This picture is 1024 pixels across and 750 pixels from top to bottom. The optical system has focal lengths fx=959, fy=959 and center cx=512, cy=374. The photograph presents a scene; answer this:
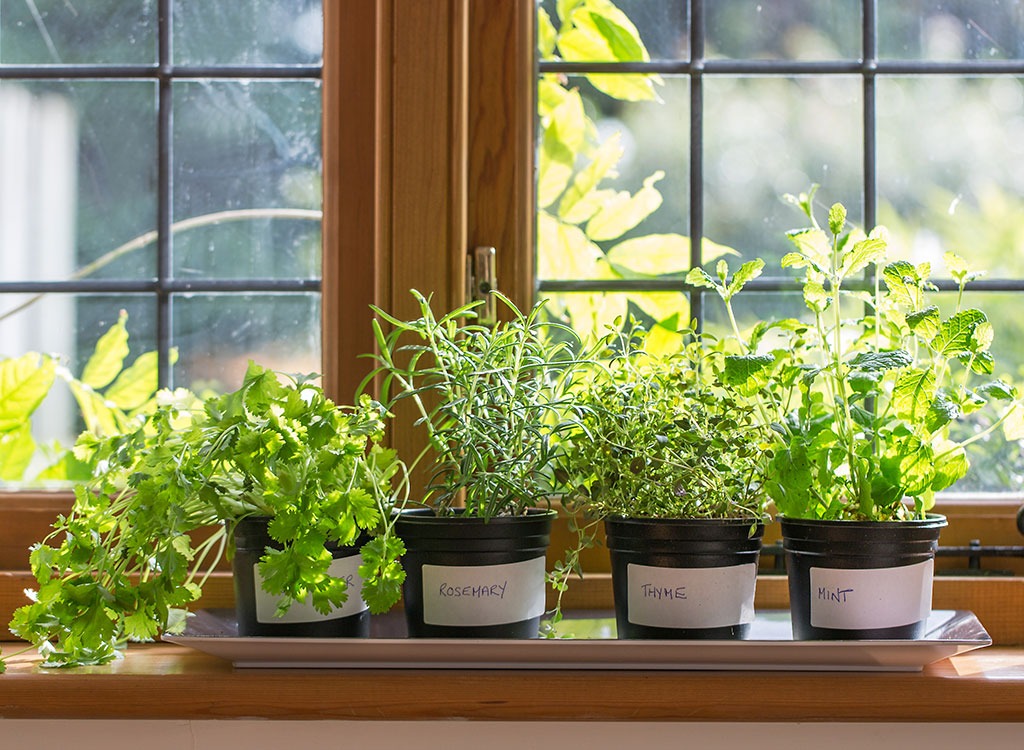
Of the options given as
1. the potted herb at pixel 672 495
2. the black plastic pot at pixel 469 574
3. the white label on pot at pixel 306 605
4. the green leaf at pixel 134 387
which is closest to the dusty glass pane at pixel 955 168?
the potted herb at pixel 672 495

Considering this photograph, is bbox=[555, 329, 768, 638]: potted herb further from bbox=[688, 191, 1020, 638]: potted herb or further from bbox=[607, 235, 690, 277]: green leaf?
bbox=[607, 235, 690, 277]: green leaf

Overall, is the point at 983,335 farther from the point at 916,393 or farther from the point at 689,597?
the point at 689,597

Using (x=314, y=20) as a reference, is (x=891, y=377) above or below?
below

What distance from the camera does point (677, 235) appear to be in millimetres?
1333

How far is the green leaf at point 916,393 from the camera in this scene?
1.00 meters

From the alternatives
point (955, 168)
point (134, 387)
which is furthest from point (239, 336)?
point (955, 168)

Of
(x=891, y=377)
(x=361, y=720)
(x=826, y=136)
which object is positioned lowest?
(x=361, y=720)

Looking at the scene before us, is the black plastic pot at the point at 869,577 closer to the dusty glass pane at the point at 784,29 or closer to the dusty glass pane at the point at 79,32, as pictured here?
the dusty glass pane at the point at 784,29

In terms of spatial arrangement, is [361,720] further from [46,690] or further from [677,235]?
[677,235]

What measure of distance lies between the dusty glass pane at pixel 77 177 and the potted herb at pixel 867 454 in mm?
828

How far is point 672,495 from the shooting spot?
1.01m

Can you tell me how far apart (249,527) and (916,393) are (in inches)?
27.8

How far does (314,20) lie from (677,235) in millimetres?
598

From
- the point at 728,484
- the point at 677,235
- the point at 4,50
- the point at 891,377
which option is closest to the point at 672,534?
the point at 728,484
